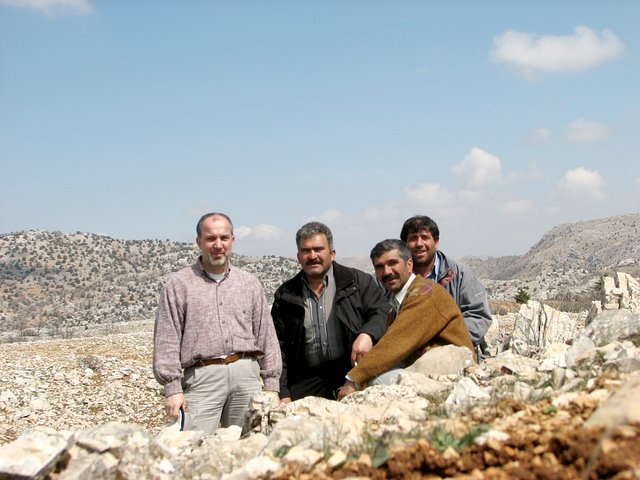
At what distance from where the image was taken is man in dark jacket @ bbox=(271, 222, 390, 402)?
5988 millimetres

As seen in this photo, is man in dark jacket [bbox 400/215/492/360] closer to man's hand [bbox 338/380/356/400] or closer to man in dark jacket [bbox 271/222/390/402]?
man in dark jacket [bbox 271/222/390/402]

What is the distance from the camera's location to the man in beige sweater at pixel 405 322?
5.69m

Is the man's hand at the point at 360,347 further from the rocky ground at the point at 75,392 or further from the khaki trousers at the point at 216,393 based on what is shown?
the rocky ground at the point at 75,392

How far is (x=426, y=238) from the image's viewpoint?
6844 mm

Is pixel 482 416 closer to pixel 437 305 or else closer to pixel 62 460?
pixel 437 305

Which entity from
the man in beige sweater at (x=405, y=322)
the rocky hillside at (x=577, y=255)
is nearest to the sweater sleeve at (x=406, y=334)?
the man in beige sweater at (x=405, y=322)

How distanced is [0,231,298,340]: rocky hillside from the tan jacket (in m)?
33.9

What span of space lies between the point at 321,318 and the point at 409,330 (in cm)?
85

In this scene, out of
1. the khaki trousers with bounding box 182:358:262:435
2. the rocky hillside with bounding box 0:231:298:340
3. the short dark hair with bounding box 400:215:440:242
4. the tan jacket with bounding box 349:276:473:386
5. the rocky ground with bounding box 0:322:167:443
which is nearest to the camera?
the khaki trousers with bounding box 182:358:262:435

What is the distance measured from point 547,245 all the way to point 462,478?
101018 mm

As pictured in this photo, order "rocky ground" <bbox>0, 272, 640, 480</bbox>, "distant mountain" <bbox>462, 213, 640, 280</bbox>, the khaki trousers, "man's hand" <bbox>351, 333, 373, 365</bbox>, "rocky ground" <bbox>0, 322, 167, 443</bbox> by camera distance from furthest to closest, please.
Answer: "distant mountain" <bbox>462, 213, 640, 280</bbox>, "rocky ground" <bbox>0, 322, 167, 443</bbox>, "man's hand" <bbox>351, 333, 373, 365</bbox>, the khaki trousers, "rocky ground" <bbox>0, 272, 640, 480</bbox>

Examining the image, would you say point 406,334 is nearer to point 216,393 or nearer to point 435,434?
point 216,393

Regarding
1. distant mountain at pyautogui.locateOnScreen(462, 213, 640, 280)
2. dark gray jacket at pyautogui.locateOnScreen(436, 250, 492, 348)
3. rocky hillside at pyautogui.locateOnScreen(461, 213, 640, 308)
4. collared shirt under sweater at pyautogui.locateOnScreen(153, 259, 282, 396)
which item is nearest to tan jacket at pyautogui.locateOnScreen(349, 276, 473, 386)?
collared shirt under sweater at pyautogui.locateOnScreen(153, 259, 282, 396)

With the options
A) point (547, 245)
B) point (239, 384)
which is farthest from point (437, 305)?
point (547, 245)
